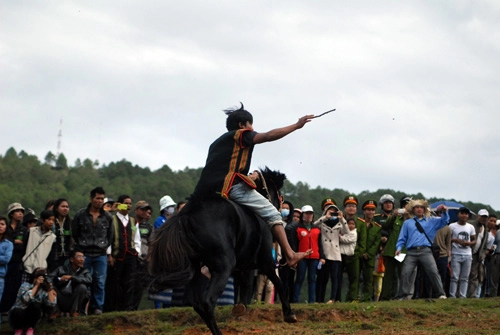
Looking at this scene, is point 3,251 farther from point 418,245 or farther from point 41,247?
point 418,245

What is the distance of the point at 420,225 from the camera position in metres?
16.6

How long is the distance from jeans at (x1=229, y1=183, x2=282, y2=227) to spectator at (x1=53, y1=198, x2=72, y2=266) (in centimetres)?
485

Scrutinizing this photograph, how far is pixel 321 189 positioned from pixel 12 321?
5001 centimetres

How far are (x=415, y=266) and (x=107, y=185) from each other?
63.3 metres

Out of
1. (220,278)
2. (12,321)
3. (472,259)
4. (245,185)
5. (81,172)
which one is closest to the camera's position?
(220,278)

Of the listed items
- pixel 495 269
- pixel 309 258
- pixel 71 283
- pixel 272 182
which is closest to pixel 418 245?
pixel 309 258

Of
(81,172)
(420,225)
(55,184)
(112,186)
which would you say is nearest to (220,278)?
(420,225)

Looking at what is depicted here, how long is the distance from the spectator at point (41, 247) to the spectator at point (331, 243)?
5.79 metres

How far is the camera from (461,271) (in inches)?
A: 739

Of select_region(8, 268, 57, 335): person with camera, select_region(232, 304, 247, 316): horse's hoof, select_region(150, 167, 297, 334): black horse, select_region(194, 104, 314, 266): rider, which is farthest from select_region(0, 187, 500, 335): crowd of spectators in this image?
select_region(194, 104, 314, 266): rider

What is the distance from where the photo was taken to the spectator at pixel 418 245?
1656cm

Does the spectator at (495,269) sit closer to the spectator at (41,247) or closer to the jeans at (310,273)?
the jeans at (310,273)

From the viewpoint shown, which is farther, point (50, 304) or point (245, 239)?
point (50, 304)

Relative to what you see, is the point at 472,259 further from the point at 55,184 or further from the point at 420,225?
the point at 55,184
